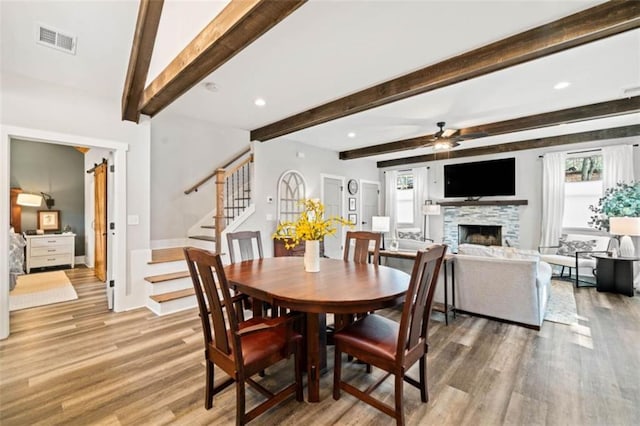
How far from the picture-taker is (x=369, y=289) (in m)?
1.94

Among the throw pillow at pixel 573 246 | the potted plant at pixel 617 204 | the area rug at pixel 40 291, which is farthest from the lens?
the throw pillow at pixel 573 246

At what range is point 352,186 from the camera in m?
7.60

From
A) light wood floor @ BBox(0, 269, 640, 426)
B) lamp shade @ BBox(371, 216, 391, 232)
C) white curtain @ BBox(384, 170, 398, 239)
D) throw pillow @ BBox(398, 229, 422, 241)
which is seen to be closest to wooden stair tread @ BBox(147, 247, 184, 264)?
light wood floor @ BBox(0, 269, 640, 426)

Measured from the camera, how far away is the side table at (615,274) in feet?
14.6

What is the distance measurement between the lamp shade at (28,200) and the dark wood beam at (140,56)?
13.4 feet

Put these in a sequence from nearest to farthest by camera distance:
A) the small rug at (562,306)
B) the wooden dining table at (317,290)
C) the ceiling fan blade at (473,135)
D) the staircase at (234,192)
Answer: the wooden dining table at (317,290) < the small rug at (562,306) < the ceiling fan blade at (473,135) < the staircase at (234,192)

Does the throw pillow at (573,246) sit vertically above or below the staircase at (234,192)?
below

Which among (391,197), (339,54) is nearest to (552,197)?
(391,197)

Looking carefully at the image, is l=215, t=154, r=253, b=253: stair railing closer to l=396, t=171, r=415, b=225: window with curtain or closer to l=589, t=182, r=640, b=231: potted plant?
l=396, t=171, r=415, b=225: window with curtain

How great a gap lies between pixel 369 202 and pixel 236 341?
694cm

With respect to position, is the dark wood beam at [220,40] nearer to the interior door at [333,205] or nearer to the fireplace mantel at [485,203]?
the interior door at [333,205]

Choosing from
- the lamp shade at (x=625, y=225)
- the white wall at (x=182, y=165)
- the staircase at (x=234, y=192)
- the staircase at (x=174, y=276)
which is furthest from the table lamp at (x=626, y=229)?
the white wall at (x=182, y=165)

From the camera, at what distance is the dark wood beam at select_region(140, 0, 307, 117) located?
189 cm

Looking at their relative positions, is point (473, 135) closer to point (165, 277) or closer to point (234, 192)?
point (234, 192)
